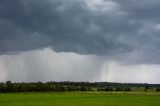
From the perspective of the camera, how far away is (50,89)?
168625mm

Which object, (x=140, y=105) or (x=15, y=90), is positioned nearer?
(x=140, y=105)

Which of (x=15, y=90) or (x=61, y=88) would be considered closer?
(x=15, y=90)

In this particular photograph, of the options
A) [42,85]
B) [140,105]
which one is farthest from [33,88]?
[140,105]

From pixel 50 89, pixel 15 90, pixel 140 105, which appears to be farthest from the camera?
pixel 50 89

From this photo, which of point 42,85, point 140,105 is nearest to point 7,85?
point 42,85

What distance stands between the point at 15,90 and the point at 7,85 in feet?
15.8

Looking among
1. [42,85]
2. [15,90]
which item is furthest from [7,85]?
[42,85]

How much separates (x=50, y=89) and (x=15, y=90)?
1823 cm

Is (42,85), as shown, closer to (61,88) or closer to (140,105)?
(61,88)

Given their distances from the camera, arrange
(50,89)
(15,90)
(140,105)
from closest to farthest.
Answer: (140,105) < (15,90) < (50,89)

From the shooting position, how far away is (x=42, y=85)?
559 feet

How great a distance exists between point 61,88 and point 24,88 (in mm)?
20166

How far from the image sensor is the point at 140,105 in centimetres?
6309

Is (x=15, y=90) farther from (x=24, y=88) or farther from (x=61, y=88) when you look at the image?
(x=61, y=88)
